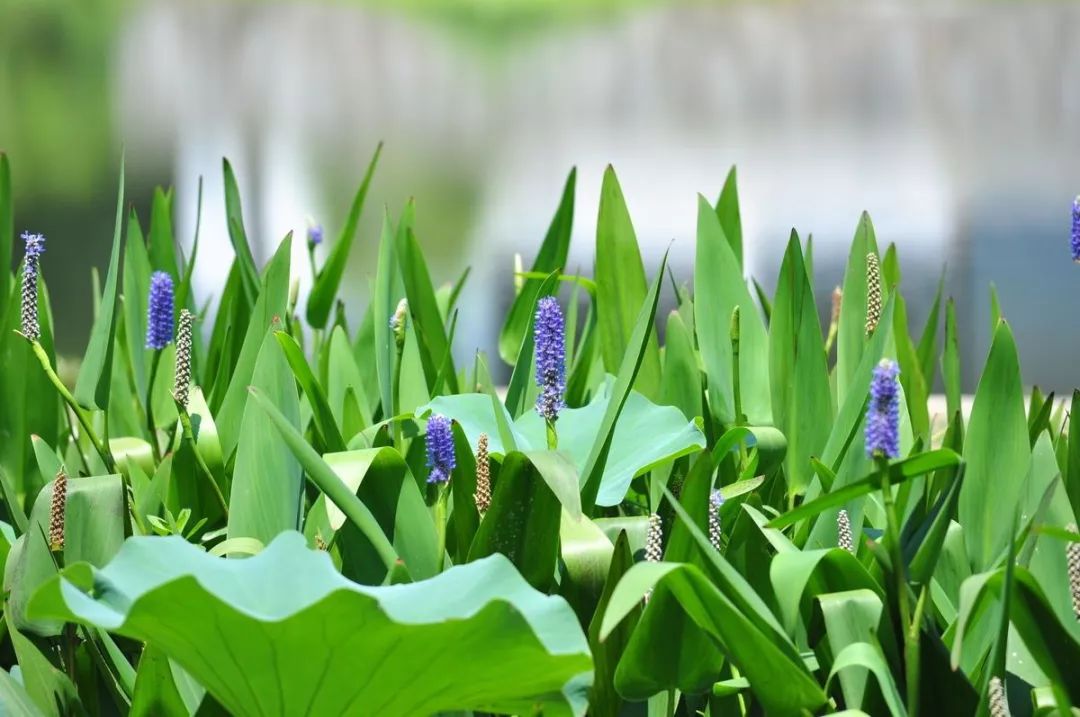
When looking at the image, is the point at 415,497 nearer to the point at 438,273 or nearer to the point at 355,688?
the point at 355,688

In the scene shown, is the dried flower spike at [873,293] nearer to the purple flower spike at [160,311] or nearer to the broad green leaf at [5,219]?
the purple flower spike at [160,311]

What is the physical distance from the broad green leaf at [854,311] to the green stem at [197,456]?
13.8 inches

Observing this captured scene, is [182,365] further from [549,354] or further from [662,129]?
[662,129]

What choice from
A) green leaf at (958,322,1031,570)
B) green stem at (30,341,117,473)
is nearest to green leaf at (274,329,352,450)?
green stem at (30,341,117,473)

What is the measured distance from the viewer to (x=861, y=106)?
695 cm

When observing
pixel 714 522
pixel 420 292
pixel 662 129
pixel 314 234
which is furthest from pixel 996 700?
pixel 662 129

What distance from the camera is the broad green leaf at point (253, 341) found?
29.3 inches

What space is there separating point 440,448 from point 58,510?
0.18 m

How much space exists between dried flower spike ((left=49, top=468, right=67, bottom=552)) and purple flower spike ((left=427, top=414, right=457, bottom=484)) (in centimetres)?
17

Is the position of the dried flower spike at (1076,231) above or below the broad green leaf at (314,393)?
above

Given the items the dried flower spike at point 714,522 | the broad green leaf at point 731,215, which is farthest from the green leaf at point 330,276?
the dried flower spike at point 714,522

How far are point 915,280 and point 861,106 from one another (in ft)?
9.86

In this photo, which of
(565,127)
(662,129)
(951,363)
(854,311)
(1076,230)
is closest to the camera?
(1076,230)

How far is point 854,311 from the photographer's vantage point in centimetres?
76
